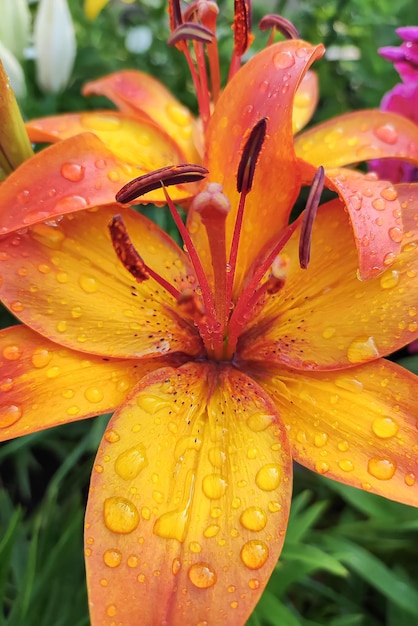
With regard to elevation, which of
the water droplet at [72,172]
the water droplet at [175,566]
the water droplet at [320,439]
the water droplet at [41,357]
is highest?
the water droplet at [72,172]

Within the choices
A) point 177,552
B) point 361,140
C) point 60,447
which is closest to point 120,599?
point 177,552

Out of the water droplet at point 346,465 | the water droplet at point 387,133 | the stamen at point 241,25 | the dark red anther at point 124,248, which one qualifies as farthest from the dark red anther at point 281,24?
the water droplet at point 346,465

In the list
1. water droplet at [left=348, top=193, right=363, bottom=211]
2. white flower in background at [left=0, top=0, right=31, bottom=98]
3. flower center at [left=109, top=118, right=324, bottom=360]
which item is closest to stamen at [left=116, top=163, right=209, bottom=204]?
flower center at [left=109, top=118, right=324, bottom=360]

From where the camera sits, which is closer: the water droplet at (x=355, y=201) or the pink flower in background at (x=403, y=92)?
the water droplet at (x=355, y=201)

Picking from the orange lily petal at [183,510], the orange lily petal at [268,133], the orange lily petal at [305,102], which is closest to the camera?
the orange lily petal at [183,510]

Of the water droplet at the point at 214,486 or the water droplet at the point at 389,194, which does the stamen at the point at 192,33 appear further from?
the water droplet at the point at 214,486

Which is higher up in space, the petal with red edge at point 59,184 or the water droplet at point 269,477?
the petal with red edge at point 59,184

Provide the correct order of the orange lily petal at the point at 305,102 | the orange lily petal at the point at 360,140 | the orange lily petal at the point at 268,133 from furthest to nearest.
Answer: the orange lily petal at the point at 305,102 → the orange lily petal at the point at 360,140 → the orange lily petal at the point at 268,133
